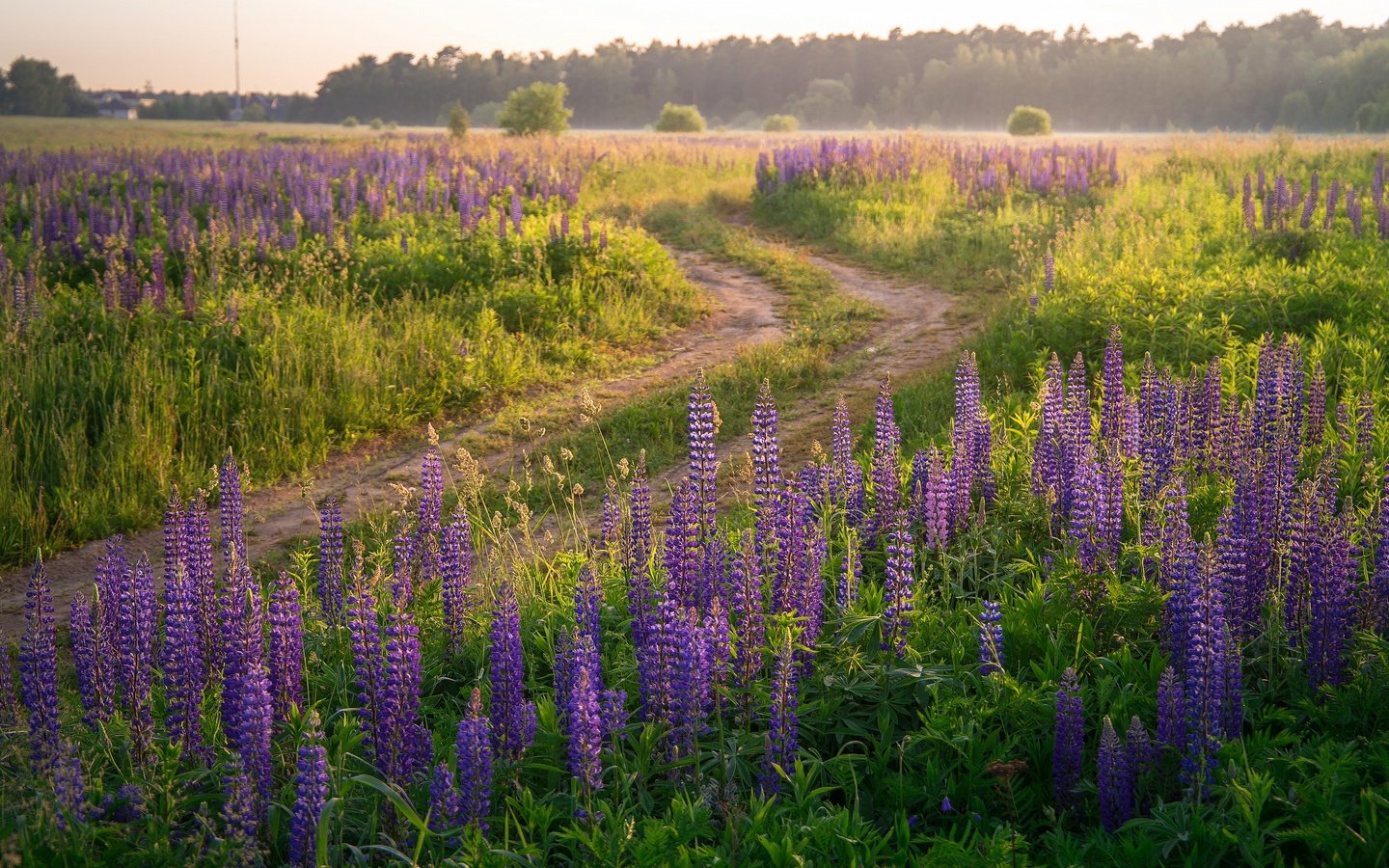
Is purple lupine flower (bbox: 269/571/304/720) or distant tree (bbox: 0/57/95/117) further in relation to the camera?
distant tree (bbox: 0/57/95/117)

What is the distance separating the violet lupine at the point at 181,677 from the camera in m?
4.02

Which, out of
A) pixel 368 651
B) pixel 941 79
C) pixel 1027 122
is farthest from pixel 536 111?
pixel 941 79

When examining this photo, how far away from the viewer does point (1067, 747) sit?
3.82 metres

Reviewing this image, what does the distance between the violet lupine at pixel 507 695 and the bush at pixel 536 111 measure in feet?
105

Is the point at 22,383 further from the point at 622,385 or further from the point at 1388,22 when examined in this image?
the point at 1388,22

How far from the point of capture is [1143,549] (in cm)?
505

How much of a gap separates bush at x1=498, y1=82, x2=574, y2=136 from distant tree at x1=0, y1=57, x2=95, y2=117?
18246 millimetres

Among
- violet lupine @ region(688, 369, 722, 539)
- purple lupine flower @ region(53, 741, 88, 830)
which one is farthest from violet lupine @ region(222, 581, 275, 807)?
violet lupine @ region(688, 369, 722, 539)

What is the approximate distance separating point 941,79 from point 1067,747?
331 ft

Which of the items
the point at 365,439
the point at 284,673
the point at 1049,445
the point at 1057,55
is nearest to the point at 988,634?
the point at 1049,445

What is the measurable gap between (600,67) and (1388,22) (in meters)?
66.1

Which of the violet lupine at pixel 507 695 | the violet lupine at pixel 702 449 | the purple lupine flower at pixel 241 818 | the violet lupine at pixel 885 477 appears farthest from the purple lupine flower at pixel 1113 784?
the purple lupine flower at pixel 241 818

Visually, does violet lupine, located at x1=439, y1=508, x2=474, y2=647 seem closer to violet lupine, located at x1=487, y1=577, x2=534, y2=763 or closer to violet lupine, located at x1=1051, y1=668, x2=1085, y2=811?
violet lupine, located at x1=487, y1=577, x2=534, y2=763

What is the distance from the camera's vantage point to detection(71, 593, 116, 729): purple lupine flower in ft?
13.6
